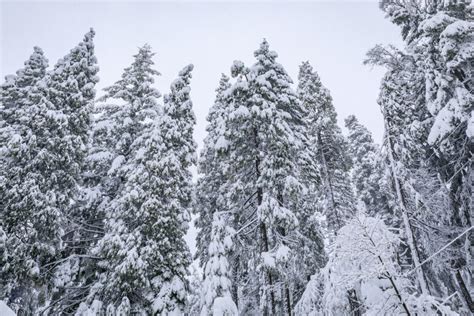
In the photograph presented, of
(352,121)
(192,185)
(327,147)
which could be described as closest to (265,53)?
(192,185)

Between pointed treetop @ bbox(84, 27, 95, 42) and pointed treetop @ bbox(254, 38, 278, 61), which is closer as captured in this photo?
pointed treetop @ bbox(254, 38, 278, 61)

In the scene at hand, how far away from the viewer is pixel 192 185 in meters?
15.5

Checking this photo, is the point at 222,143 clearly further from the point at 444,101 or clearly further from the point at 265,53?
the point at 444,101

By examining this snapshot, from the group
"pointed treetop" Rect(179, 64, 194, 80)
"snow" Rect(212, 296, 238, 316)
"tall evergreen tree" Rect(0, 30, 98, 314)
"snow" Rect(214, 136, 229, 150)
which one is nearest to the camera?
"snow" Rect(212, 296, 238, 316)

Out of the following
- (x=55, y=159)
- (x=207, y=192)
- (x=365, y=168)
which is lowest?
(x=207, y=192)

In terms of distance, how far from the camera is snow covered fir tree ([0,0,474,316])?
10.6 metres

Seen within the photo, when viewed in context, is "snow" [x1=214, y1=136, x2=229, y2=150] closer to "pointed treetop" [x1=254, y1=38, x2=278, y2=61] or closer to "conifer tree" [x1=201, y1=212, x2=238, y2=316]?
"conifer tree" [x1=201, y1=212, x2=238, y2=316]

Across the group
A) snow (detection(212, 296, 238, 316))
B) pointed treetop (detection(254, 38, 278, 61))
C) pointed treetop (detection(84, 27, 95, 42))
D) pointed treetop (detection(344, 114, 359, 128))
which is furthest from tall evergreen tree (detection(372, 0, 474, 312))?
pointed treetop (detection(84, 27, 95, 42))

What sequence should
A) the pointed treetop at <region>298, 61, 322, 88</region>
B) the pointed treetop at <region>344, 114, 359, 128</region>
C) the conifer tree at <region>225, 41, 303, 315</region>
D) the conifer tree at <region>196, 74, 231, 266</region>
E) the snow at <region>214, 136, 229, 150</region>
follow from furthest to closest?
the pointed treetop at <region>344, 114, 359, 128</region> < the pointed treetop at <region>298, 61, 322, 88</region> < the conifer tree at <region>196, 74, 231, 266</region> < the snow at <region>214, 136, 229, 150</region> < the conifer tree at <region>225, 41, 303, 315</region>

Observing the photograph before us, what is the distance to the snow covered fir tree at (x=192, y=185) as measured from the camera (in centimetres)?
1062

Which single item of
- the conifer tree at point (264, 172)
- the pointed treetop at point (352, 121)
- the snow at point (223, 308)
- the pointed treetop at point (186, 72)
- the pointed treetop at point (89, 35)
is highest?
the pointed treetop at point (89, 35)

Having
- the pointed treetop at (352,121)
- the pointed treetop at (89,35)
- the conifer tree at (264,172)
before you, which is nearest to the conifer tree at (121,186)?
the pointed treetop at (89,35)

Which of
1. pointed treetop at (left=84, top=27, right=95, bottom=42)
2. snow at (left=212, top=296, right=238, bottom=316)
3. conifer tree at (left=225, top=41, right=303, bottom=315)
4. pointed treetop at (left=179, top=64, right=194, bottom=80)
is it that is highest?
pointed treetop at (left=84, top=27, right=95, bottom=42)

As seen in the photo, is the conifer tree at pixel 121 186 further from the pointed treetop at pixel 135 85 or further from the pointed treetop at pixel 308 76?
the pointed treetop at pixel 308 76
